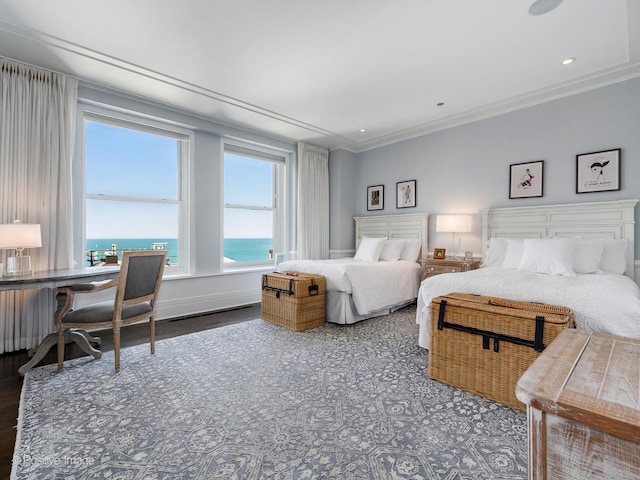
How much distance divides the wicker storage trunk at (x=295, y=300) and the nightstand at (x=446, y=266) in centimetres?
157

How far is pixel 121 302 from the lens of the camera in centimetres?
243

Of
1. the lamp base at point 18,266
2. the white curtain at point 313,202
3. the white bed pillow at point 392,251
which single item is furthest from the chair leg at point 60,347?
the white bed pillow at point 392,251

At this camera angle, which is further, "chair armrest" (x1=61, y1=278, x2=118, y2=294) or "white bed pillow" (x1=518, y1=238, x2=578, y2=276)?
"white bed pillow" (x1=518, y1=238, x2=578, y2=276)

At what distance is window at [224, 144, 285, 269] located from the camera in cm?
495

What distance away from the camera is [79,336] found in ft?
8.66

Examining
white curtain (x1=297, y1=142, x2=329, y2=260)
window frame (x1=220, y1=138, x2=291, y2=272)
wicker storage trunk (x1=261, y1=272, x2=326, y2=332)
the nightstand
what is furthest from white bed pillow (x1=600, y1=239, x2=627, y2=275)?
window frame (x1=220, y1=138, x2=291, y2=272)

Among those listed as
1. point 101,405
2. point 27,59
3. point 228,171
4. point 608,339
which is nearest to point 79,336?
point 101,405

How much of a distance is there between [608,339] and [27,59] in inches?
185

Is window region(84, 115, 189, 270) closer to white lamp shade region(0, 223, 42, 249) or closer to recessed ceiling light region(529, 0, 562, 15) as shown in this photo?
white lamp shade region(0, 223, 42, 249)

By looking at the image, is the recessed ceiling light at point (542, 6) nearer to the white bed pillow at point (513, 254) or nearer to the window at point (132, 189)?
the white bed pillow at point (513, 254)

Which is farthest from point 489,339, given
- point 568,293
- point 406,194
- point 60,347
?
point 406,194

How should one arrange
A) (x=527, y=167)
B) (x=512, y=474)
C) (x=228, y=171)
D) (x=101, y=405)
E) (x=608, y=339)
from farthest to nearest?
(x=228, y=171) → (x=527, y=167) → (x=101, y=405) → (x=512, y=474) → (x=608, y=339)

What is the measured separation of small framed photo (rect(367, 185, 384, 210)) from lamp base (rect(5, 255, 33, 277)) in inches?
186

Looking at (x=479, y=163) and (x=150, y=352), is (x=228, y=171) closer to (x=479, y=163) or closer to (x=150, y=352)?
(x=150, y=352)
